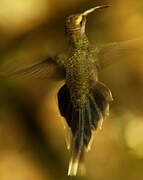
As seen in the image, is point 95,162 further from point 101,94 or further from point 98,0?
point 101,94

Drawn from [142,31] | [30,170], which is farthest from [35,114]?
[142,31]

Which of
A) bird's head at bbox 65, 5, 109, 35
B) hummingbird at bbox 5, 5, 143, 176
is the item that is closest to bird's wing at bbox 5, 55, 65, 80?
hummingbird at bbox 5, 5, 143, 176

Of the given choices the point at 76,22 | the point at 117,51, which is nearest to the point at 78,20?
the point at 76,22

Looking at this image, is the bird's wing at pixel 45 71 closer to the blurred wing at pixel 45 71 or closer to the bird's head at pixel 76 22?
the blurred wing at pixel 45 71

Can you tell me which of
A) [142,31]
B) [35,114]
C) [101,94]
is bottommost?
[35,114]

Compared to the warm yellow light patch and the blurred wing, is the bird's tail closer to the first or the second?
the blurred wing

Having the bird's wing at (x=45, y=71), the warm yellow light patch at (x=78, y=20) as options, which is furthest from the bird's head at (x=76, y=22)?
the bird's wing at (x=45, y=71)

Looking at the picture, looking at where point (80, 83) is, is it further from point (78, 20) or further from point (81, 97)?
point (78, 20)
